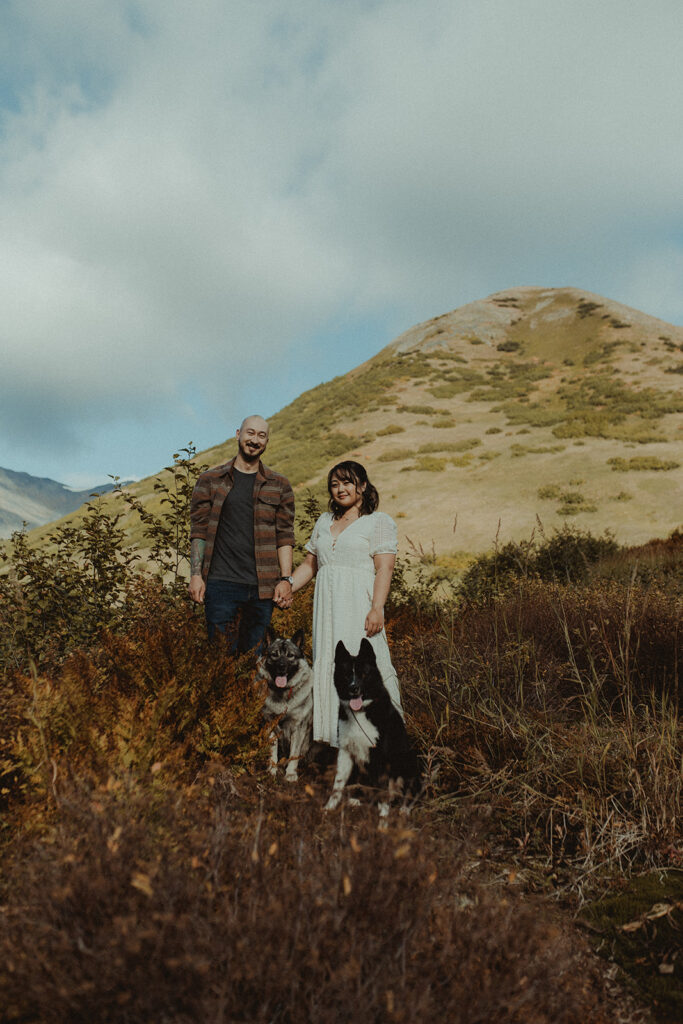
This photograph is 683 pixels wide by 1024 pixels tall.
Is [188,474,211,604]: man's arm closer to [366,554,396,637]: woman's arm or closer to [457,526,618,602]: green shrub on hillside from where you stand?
[366,554,396,637]: woman's arm

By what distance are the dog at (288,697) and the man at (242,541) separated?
22.1 inches

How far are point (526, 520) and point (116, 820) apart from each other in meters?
16.0

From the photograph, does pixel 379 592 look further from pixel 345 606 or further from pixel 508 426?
pixel 508 426

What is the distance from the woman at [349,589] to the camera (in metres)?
3.41

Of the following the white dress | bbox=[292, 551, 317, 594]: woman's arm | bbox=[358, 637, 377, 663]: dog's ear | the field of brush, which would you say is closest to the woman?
the white dress

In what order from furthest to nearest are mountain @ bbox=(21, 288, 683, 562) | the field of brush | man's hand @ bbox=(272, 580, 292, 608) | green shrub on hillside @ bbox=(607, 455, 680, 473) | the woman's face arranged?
green shrub on hillside @ bbox=(607, 455, 680, 473)
mountain @ bbox=(21, 288, 683, 562)
man's hand @ bbox=(272, 580, 292, 608)
the woman's face
the field of brush

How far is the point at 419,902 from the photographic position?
153 cm

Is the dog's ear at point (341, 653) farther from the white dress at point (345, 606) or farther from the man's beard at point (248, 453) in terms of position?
the man's beard at point (248, 453)

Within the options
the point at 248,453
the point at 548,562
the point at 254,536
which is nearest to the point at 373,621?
the point at 254,536

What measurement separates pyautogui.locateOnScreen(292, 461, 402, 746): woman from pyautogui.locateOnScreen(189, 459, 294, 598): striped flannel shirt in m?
0.75

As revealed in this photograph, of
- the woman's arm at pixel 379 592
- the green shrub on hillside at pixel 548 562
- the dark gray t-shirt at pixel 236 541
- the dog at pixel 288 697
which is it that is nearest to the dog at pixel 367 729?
the woman's arm at pixel 379 592

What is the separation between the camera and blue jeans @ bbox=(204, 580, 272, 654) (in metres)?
4.22

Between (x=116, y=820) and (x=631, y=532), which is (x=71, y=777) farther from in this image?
(x=631, y=532)

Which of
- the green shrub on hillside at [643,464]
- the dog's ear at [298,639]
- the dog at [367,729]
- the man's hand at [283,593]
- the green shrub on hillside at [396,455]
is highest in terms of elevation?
the green shrub on hillside at [396,455]
